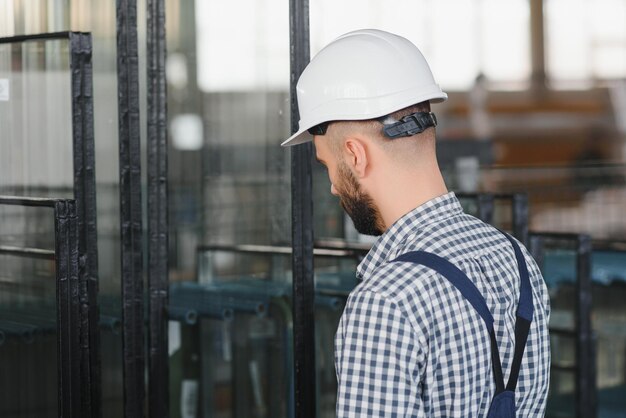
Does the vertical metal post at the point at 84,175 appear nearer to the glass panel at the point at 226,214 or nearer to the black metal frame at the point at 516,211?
the glass panel at the point at 226,214

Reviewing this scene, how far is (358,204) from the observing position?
149 centimetres

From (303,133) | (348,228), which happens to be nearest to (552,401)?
(348,228)

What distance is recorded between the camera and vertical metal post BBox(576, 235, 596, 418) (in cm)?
378

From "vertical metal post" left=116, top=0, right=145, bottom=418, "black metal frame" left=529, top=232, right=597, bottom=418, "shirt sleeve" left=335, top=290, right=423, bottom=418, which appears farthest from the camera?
"black metal frame" left=529, top=232, right=597, bottom=418

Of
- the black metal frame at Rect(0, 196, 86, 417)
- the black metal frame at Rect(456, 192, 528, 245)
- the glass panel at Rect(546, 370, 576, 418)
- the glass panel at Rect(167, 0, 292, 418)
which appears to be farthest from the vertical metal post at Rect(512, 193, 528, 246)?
the black metal frame at Rect(0, 196, 86, 417)

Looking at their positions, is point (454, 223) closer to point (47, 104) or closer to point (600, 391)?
point (47, 104)

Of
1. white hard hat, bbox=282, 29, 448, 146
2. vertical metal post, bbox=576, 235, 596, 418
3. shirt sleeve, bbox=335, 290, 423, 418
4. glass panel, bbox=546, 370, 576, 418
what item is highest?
white hard hat, bbox=282, 29, 448, 146

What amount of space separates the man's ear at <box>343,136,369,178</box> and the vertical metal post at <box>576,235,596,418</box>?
2.44 meters

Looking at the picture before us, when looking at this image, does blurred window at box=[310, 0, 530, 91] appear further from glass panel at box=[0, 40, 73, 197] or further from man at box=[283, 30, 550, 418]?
man at box=[283, 30, 550, 418]

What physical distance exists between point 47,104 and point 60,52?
0.19 m

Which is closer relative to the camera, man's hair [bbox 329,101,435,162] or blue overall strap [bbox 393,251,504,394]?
blue overall strap [bbox 393,251,504,394]

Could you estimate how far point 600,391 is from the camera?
4.98 metres

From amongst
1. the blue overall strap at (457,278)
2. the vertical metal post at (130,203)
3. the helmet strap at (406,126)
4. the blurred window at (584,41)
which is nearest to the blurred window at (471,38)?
the blurred window at (584,41)

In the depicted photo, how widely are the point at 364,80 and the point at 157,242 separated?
1.41 metres
